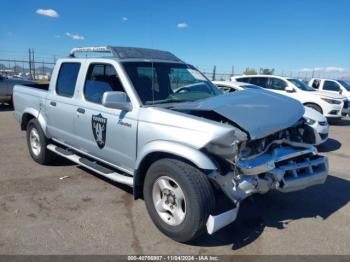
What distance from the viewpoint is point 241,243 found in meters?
3.49

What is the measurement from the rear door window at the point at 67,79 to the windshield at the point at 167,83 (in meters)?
1.17

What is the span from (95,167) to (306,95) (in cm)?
1043

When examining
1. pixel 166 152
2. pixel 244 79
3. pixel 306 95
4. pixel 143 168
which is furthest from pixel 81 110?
pixel 244 79

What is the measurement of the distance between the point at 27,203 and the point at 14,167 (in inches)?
67.7

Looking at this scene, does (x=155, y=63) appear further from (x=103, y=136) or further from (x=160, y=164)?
(x=160, y=164)

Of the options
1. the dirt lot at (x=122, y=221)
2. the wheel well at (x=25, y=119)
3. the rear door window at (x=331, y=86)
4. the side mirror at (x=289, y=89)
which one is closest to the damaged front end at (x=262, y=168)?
the dirt lot at (x=122, y=221)

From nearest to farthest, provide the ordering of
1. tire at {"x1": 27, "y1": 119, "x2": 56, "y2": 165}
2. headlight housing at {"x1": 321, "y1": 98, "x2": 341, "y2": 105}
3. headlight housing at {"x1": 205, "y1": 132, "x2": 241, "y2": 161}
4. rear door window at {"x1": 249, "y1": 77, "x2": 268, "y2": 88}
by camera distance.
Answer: headlight housing at {"x1": 205, "y1": 132, "x2": 241, "y2": 161}, tire at {"x1": 27, "y1": 119, "x2": 56, "y2": 165}, headlight housing at {"x1": 321, "y1": 98, "x2": 341, "y2": 105}, rear door window at {"x1": 249, "y1": 77, "x2": 268, "y2": 88}

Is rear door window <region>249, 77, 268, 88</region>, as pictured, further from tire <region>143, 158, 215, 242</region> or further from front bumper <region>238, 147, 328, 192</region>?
tire <region>143, 158, 215, 242</region>

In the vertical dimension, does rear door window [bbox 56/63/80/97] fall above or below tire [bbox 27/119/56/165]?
above

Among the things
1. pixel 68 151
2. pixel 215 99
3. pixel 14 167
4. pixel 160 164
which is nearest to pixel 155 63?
pixel 215 99

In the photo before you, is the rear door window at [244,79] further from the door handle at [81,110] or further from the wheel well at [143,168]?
the wheel well at [143,168]

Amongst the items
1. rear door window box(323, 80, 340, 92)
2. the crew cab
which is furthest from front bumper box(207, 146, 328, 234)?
rear door window box(323, 80, 340, 92)

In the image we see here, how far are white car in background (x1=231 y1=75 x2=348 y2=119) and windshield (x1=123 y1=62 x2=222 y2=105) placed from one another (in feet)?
28.5

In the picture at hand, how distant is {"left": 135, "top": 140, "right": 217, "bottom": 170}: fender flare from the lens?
3078mm
